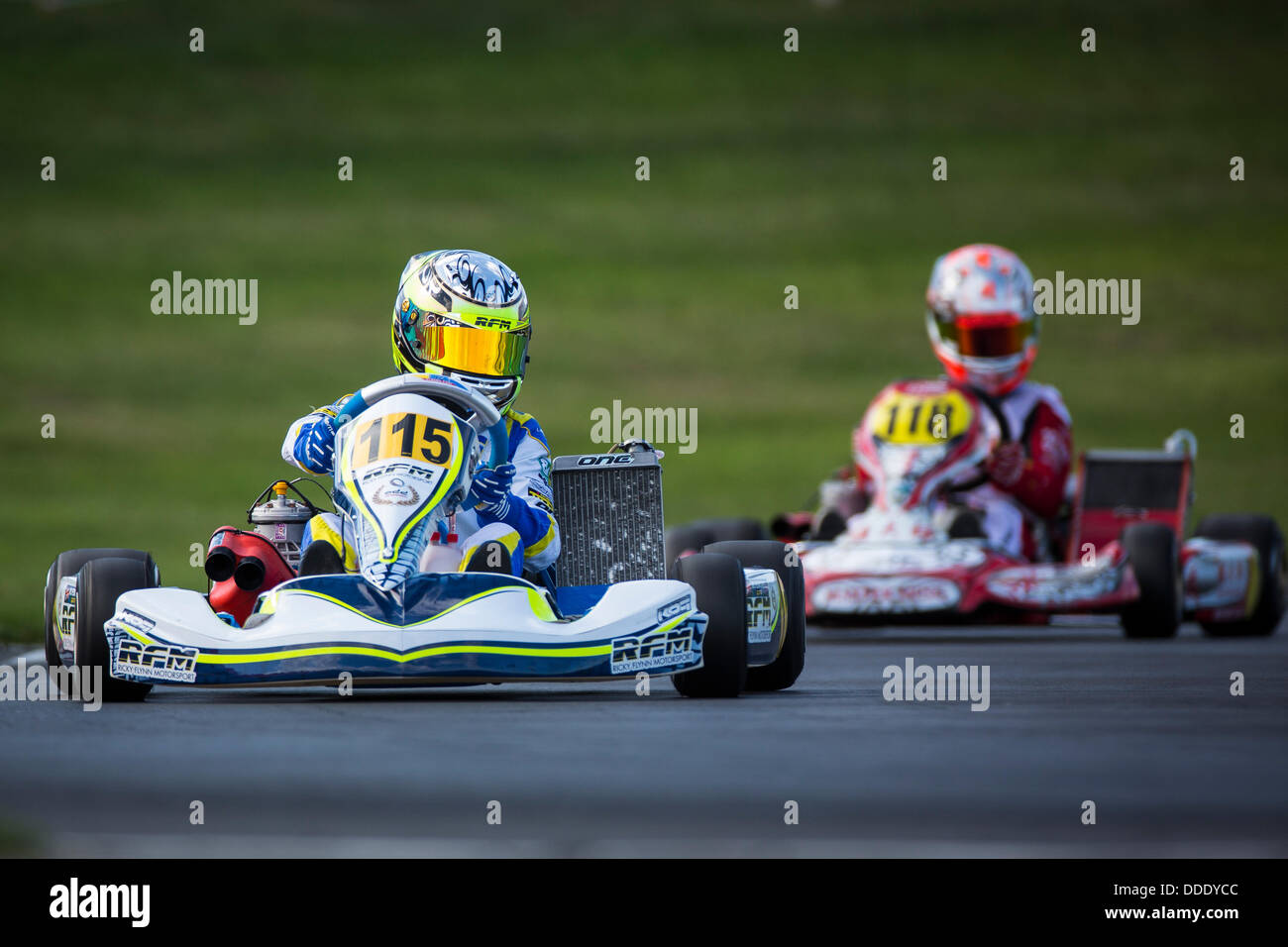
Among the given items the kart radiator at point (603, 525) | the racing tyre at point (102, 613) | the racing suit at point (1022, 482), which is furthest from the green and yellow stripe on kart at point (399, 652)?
the racing suit at point (1022, 482)

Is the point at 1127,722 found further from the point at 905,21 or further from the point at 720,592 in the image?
the point at 905,21

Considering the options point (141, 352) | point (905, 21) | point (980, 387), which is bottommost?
point (980, 387)

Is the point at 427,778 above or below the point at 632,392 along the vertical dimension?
below

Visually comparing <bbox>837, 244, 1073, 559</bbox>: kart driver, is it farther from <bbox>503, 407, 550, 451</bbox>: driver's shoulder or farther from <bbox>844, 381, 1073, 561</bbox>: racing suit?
<bbox>503, 407, 550, 451</bbox>: driver's shoulder

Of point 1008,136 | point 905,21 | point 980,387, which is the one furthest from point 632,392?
point 980,387

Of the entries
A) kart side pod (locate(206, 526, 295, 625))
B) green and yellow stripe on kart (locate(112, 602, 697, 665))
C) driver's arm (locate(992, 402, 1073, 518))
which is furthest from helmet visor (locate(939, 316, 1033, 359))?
green and yellow stripe on kart (locate(112, 602, 697, 665))

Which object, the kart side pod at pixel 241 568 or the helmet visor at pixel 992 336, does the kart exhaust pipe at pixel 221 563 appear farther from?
the helmet visor at pixel 992 336

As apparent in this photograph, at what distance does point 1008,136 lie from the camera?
58.7m

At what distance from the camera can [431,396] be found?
8836 millimetres

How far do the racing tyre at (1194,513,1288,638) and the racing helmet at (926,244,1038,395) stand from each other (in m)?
1.51

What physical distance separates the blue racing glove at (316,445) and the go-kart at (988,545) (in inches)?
183

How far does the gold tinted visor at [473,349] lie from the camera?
9.41 metres

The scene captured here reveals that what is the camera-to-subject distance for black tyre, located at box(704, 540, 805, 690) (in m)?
9.38
